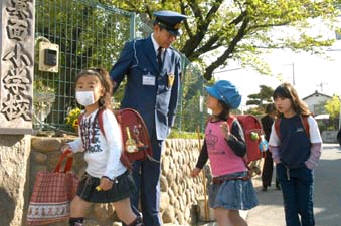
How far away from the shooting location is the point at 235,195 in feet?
14.1

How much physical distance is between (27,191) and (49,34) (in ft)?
5.98

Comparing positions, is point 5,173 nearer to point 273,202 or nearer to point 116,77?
point 116,77

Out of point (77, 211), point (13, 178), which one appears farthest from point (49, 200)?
point (13, 178)

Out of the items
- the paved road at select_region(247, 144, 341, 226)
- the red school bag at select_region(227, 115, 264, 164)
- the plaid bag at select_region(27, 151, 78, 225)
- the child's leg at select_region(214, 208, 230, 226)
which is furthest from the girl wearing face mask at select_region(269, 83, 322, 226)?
the plaid bag at select_region(27, 151, 78, 225)

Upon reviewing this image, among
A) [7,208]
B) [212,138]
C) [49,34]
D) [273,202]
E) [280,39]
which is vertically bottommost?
[273,202]

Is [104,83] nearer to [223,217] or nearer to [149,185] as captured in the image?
[149,185]

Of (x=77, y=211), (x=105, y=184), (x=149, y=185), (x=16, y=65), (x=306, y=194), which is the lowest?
(x=306, y=194)

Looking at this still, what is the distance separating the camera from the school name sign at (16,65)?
4.13 m

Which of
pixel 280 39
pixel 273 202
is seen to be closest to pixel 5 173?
pixel 273 202

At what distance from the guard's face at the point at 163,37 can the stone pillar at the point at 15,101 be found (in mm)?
1129

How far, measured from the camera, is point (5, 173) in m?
4.18

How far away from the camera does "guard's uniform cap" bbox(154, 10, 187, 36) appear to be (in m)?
4.09

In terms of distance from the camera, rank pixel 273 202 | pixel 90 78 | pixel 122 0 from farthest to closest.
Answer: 1. pixel 122 0
2. pixel 273 202
3. pixel 90 78

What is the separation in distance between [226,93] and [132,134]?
1143 mm
